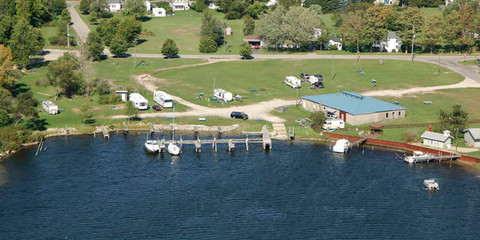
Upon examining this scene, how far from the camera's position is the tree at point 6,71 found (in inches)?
5791

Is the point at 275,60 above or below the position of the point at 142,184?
above

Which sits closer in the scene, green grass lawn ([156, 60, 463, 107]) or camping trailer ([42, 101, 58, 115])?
camping trailer ([42, 101, 58, 115])

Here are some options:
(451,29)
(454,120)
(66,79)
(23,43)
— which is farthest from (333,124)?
(23,43)

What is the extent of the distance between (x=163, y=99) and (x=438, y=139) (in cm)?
5995

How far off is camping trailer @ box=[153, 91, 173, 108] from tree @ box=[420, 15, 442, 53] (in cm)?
9103

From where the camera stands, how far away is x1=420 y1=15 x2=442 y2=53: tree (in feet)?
640

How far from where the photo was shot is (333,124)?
424ft

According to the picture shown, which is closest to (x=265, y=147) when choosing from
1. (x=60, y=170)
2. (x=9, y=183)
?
(x=60, y=170)

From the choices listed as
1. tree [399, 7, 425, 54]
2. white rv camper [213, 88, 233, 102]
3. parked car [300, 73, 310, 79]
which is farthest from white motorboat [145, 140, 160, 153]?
tree [399, 7, 425, 54]

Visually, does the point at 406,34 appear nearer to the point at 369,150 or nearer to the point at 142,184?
the point at 369,150

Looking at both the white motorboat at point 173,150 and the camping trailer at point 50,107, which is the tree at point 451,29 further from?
the camping trailer at point 50,107

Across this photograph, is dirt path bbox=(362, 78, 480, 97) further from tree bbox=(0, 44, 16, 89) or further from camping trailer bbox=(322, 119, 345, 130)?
tree bbox=(0, 44, 16, 89)

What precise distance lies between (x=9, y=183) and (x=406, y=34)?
446 feet

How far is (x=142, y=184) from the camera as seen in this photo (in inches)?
3944
